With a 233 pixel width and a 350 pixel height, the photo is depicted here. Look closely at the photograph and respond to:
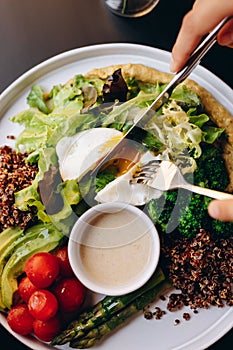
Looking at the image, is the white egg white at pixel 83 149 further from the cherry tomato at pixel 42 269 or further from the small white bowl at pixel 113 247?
the cherry tomato at pixel 42 269

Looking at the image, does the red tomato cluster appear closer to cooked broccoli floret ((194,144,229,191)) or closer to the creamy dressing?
the creamy dressing

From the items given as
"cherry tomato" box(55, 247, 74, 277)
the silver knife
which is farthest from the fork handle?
"cherry tomato" box(55, 247, 74, 277)

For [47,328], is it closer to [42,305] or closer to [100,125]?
[42,305]

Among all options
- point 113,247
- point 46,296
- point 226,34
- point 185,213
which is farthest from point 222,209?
point 46,296

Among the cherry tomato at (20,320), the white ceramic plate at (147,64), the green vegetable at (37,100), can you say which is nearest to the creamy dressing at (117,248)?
the white ceramic plate at (147,64)

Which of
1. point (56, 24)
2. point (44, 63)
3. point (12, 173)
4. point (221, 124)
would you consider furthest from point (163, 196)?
point (56, 24)

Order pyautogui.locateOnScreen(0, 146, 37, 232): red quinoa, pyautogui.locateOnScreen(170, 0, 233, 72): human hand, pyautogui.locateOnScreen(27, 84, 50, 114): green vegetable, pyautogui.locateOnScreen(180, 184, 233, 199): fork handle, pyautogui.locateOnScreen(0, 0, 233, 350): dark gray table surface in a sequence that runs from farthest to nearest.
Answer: pyautogui.locateOnScreen(0, 0, 233, 350): dark gray table surface
pyautogui.locateOnScreen(27, 84, 50, 114): green vegetable
pyautogui.locateOnScreen(0, 146, 37, 232): red quinoa
pyautogui.locateOnScreen(180, 184, 233, 199): fork handle
pyautogui.locateOnScreen(170, 0, 233, 72): human hand
